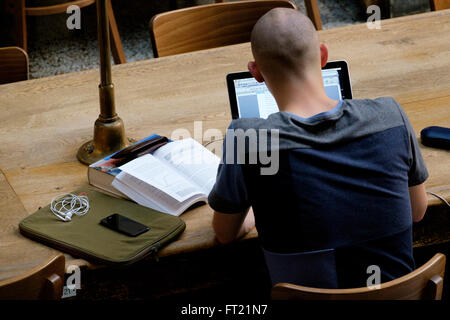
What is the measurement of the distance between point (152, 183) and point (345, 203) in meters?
0.52

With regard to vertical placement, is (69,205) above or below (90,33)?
above

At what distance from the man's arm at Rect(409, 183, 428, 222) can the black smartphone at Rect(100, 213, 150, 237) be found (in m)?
0.61

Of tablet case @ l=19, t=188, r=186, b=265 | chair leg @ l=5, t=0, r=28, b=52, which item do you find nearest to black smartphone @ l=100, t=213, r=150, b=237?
tablet case @ l=19, t=188, r=186, b=265

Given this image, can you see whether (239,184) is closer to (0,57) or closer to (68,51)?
(0,57)

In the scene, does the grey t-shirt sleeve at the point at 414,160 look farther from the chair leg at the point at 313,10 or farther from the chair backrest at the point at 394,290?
the chair leg at the point at 313,10

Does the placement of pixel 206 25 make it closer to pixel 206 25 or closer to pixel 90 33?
pixel 206 25

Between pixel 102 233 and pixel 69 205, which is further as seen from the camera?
pixel 69 205

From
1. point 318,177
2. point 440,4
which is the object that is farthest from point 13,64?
point 440,4

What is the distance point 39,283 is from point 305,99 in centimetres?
64

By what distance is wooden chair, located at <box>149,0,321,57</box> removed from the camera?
230 cm

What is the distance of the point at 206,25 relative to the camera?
2367mm

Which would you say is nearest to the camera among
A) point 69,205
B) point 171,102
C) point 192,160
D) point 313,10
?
point 69,205

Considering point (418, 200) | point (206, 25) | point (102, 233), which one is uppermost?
point (206, 25)

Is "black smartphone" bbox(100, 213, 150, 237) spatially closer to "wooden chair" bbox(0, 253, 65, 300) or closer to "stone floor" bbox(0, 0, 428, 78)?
"wooden chair" bbox(0, 253, 65, 300)
